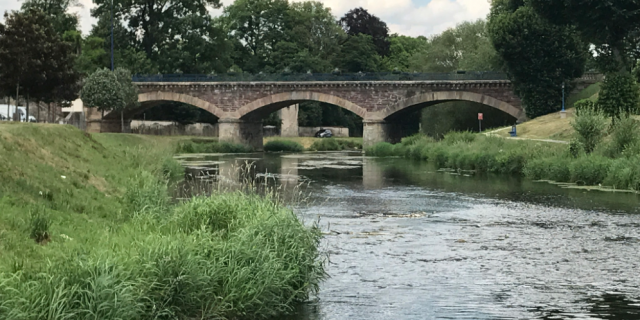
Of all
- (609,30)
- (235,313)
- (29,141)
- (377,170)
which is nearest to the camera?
(235,313)

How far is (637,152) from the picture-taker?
32906mm

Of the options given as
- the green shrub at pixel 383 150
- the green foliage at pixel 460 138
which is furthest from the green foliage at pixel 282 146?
the green foliage at pixel 460 138

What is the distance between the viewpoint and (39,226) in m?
13.4

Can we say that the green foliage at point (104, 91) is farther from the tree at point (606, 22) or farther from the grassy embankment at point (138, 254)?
the grassy embankment at point (138, 254)

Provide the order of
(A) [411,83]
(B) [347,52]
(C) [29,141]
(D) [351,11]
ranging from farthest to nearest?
1. (D) [351,11]
2. (B) [347,52]
3. (A) [411,83]
4. (C) [29,141]

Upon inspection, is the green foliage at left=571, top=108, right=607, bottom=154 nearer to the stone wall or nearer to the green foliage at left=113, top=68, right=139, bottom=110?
the green foliage at left=113, top=68, right=139, bottom=110

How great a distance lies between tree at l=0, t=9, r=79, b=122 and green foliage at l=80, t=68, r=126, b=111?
15375 mm

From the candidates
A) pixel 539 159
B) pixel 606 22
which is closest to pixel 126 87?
pixel 606 22

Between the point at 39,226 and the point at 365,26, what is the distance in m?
97.8

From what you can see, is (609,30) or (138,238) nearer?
(138,238)

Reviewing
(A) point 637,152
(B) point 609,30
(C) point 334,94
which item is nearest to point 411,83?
(C) point 334,94

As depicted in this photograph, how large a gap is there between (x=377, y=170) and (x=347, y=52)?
55.8 meters

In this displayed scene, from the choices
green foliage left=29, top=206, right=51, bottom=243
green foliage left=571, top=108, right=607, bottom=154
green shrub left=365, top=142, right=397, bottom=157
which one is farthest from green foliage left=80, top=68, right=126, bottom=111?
green foliage left=29, top=206, right=51, bottom=243

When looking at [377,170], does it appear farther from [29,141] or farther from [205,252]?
[205,252]
